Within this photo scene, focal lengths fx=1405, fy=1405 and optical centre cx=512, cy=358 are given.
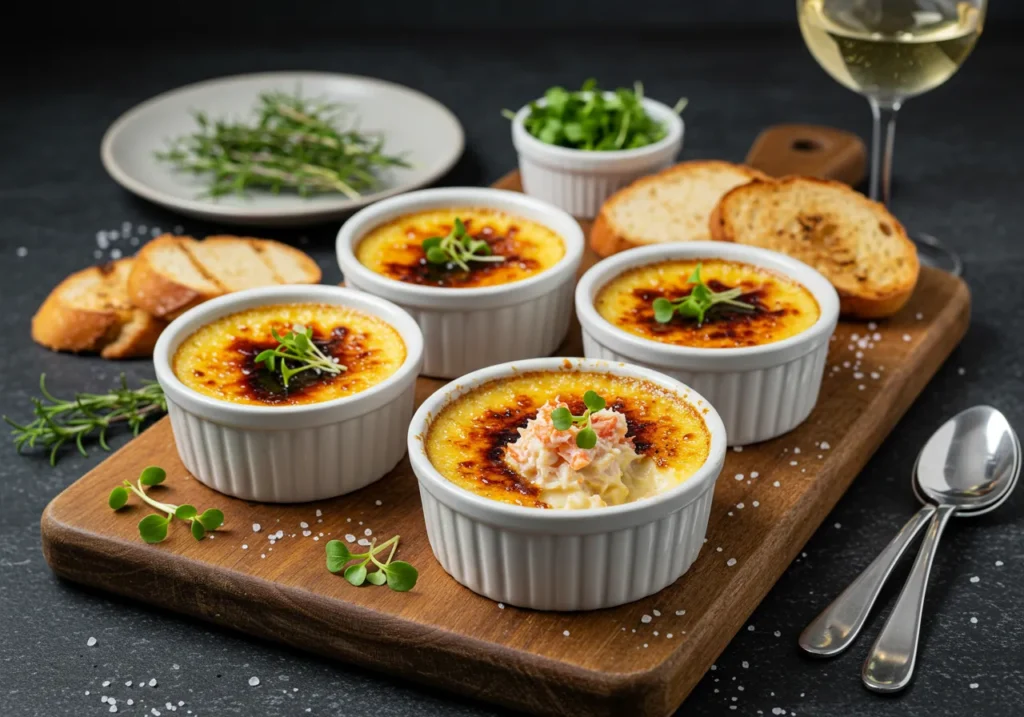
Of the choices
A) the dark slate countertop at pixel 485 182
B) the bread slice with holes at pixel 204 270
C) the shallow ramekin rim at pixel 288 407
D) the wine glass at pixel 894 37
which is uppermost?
the wine glass at pixel 894 37

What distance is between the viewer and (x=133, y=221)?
14.8 ft

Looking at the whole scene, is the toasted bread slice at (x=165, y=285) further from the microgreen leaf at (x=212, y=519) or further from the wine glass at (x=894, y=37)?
the wine glass at (x=894, y=37)

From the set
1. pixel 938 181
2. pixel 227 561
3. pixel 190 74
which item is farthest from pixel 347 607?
pixel 190 74

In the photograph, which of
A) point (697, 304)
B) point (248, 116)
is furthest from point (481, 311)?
point (248, 116)

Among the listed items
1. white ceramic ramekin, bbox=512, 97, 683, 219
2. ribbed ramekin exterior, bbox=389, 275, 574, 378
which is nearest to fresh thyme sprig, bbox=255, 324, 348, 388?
ribbed ramekin exterior, bbox=389, 275, 574, 378

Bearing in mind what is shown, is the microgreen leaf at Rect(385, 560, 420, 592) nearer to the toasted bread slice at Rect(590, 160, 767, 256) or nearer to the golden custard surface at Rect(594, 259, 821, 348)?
the golden custard surface at Rect(594, 259, 821, 348)

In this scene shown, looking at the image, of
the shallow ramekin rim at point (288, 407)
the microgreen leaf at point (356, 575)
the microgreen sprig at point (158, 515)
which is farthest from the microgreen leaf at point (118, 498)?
the microgreen leaf at point (356, 575)

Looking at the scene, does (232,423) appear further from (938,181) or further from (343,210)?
(938,181)

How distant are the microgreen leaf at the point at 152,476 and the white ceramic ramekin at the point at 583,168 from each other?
1702 mm

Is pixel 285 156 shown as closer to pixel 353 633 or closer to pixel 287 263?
pixel 287 263

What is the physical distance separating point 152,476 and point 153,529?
20cm

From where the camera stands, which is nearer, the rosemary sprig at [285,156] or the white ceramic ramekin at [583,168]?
the white ceramic ramekin at [583,168]

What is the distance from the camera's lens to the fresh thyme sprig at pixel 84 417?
3277mm

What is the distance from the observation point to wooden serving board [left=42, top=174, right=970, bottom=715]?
2.41 meters
